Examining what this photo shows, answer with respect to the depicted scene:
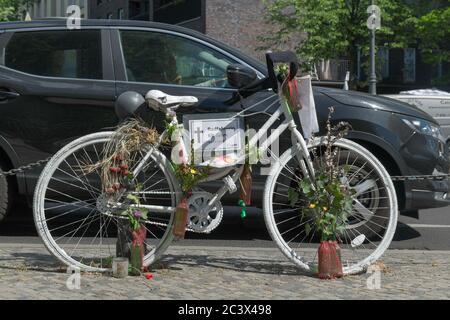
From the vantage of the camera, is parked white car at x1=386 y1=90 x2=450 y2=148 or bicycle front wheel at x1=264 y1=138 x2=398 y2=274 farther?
parked white car at x1=386 y1=90 x2=450 y2=148

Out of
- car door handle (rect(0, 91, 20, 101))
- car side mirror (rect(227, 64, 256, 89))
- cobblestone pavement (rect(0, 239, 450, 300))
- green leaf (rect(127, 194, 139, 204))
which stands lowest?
cobblestone pavement (rect(0, 239, 450, 300))

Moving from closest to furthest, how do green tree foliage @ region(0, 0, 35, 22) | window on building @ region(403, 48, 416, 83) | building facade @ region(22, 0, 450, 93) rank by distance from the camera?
1. green tree foliage @ region(0, 0, 35, 22)
2. building facade @ region(22, 0, 450, 93)
3. window on building @ region(403, 48, 416, 83)

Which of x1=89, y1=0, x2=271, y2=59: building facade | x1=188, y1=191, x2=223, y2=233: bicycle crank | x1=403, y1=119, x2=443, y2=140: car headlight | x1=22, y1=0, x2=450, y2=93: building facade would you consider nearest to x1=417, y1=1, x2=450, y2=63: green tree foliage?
x1=22, y1=0, x2=450, y2=93: building facade

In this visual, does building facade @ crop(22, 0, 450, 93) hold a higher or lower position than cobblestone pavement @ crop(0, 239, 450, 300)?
higher

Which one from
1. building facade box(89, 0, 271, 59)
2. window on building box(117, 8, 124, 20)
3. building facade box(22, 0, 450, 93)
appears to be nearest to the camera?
Result: building facade box(89, 0, 271, 59)

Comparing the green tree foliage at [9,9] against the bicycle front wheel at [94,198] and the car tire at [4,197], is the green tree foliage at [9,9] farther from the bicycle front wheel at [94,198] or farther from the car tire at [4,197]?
the bicycle front wheel at [94,198]

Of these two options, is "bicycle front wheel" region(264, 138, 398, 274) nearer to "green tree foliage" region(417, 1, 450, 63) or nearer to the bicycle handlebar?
the bicycle handlebar

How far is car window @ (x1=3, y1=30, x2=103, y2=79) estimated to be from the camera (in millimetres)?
6070

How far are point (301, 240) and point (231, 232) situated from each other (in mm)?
1003

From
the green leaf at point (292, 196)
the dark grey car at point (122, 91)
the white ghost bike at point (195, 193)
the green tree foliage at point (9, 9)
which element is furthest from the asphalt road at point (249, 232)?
the green tree foliage at point (9, 9)

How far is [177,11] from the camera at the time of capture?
34.9m

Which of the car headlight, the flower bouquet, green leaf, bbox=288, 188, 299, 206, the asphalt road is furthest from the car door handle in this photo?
the car headlight

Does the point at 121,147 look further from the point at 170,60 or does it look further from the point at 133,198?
the point at 170,60

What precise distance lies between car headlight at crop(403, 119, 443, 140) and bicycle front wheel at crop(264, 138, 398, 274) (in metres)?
1.15
